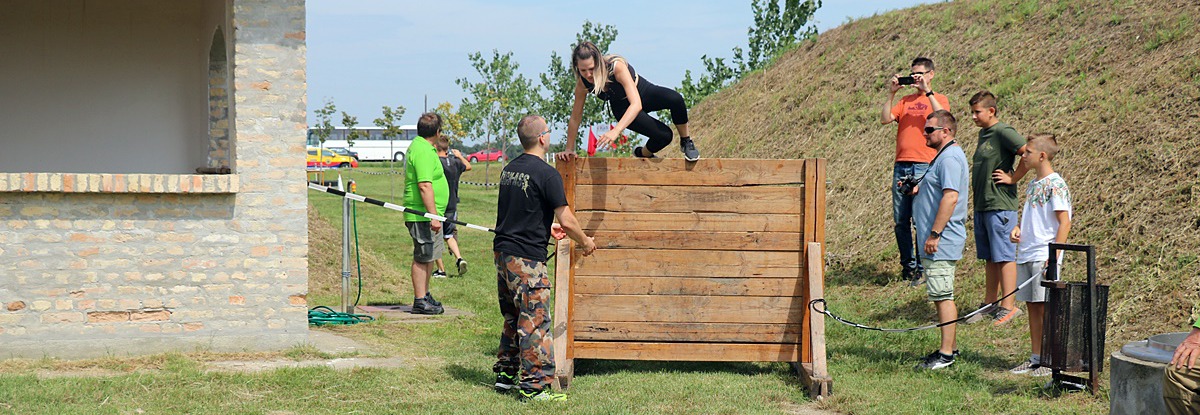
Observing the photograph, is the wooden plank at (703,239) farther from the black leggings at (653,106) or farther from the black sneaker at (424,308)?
the black sneaker at (424,308)

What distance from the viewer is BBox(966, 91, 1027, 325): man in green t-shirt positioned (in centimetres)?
835

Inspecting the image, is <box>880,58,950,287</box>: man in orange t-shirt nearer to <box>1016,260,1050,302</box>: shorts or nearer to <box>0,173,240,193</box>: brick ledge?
<box>1016,260,1050,302</box>: shorts

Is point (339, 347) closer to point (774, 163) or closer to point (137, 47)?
point (774, 163)

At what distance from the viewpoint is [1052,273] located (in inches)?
258

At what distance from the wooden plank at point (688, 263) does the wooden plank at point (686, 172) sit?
1.58 feet

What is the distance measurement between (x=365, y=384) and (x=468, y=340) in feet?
6.82

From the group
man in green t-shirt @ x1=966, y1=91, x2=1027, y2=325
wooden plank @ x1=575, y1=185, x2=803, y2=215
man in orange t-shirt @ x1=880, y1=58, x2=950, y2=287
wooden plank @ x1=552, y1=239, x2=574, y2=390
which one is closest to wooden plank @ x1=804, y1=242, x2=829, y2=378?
wooden plank @ x1=575, y1=185, x2=803, y2=215

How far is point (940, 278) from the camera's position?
7480 mm

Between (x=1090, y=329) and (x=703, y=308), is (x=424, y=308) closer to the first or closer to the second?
(x=703, y=308)

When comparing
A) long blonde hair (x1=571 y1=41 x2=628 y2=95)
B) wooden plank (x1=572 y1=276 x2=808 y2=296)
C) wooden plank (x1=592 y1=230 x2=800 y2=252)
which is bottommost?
wooden plank (x1=572 y1=276 x2=808 y2=296)

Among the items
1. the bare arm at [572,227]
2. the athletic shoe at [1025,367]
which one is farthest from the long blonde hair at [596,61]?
the athletic shoe at [1025,367]

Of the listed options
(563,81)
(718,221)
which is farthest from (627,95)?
(563,81)

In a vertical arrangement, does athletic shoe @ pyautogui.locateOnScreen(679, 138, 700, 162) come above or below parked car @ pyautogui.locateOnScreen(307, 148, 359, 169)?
below

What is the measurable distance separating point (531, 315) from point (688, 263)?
129 cm
